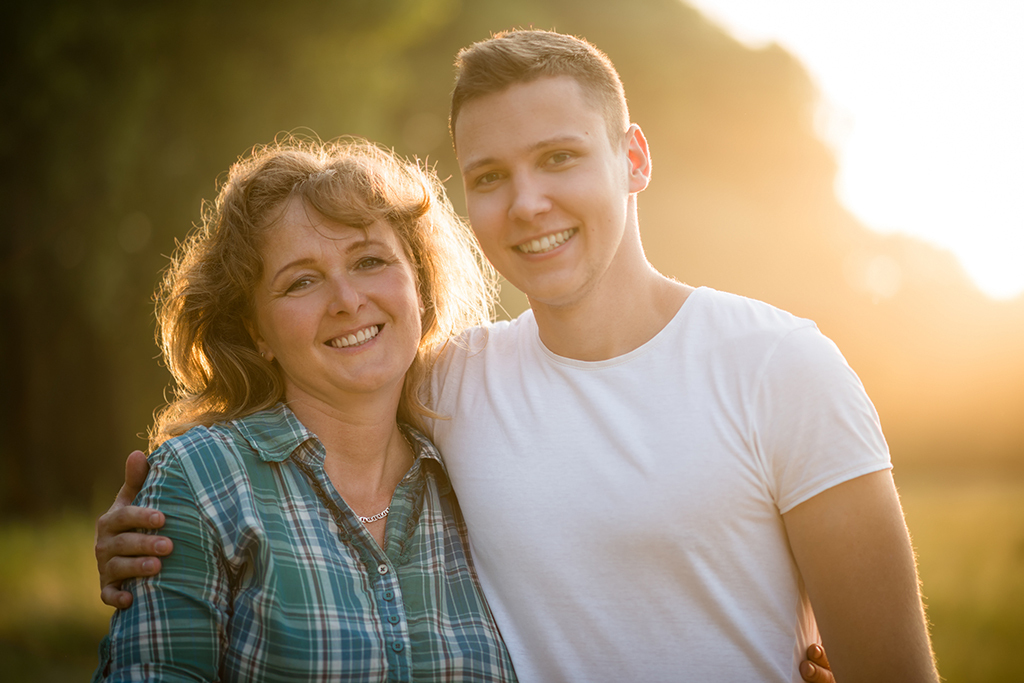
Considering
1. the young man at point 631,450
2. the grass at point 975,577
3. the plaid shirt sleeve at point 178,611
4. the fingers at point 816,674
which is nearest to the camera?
the plaid shirt sleeve at point 178,611

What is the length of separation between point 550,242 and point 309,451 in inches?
42.0

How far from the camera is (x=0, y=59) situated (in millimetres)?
7574

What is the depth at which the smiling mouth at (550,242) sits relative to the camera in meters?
2.60

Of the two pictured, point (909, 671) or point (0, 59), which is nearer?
point (909, 671)

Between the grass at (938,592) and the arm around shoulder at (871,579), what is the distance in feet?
15.3

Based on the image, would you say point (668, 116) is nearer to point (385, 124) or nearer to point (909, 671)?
point (385, 124)

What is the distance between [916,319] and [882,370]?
0.79 m

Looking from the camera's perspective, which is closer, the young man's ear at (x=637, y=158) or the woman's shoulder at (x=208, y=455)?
the woman's shoulder at (x=208, y=455)

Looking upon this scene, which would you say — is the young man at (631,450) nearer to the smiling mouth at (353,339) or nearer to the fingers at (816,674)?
the fingers at (816,674)

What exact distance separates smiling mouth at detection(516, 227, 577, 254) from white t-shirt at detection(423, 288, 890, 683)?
1.42 ft

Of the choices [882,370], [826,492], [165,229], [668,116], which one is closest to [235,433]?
[826,492]

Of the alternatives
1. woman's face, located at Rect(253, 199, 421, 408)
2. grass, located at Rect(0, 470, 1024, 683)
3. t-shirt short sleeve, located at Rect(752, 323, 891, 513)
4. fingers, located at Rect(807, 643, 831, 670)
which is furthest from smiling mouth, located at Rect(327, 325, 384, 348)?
grass, located at Rect(0, 470, 1024, 683)

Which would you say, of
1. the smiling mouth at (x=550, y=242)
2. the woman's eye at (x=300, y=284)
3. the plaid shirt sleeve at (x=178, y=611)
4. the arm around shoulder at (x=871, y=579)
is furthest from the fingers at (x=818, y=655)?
the woman's eye at (x=300, y=284)

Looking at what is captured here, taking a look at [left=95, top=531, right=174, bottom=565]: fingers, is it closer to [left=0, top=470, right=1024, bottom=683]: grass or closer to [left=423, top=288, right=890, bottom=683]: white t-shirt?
[left=423, top=288, right=890, bottom=683]: white t-shirt
